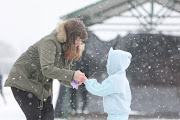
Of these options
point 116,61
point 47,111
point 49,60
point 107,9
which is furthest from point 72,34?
point 107,9

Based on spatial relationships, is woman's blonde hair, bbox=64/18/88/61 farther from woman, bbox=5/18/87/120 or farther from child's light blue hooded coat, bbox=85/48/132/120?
child's light blue hooded coat, bbox=85/48/132/120

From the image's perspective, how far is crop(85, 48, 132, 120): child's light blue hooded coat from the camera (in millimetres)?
3279

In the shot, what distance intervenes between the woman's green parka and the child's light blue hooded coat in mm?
498

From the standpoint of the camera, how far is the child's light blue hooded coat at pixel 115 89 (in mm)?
3279

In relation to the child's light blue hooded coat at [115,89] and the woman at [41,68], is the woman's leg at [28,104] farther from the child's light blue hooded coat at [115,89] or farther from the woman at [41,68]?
the child's light blue hooded coat at [115,89]

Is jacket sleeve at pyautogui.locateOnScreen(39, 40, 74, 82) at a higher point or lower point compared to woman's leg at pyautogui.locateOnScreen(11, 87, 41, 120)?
higher

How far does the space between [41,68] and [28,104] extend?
0.36 meters

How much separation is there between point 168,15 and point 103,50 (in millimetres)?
1569

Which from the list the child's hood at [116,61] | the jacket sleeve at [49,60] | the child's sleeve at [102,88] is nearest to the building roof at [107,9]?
the child's hood at [116,61]

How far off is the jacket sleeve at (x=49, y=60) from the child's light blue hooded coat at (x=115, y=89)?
56cm

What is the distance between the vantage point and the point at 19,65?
2.96m

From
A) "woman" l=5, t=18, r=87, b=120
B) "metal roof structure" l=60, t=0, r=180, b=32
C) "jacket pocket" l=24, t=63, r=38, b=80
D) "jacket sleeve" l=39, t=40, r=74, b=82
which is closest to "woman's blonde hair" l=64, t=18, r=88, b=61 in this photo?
"woman" l=5, t=18, r=87, b=120

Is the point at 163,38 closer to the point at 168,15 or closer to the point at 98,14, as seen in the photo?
the point at 168,15

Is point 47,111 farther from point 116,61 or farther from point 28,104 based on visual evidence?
point 116,61
